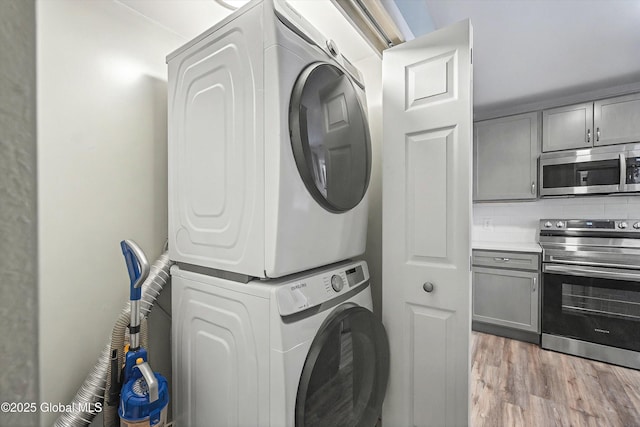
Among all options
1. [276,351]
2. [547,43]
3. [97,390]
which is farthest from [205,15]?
[547,43]

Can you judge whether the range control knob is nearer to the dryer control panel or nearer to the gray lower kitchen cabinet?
the dryer control panel

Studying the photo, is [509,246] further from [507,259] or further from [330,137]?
[330,137]

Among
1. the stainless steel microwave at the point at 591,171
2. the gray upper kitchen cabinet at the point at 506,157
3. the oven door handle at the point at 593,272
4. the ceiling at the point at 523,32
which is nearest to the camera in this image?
the ceiling at the point at 523,32

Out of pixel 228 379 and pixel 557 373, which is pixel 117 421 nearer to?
pixel 228 379

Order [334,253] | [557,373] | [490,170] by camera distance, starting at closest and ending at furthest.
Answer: [334,253]
[557,373]
[490,170]

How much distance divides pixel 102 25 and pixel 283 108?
3.08 feet

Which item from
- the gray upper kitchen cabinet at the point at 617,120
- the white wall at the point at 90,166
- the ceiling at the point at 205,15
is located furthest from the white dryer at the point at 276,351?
the gray upper kitchen cabinet at the point at 617,120

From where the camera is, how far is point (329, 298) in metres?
1.04

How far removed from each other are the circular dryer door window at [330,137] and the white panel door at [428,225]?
0.24 metres

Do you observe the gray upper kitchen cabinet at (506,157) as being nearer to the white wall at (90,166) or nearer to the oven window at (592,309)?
the oven window at (592,309)

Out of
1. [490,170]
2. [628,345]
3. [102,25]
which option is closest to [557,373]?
[628,345]

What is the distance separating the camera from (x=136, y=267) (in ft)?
3.19

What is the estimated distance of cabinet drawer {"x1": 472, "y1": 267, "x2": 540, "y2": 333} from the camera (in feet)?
9.04

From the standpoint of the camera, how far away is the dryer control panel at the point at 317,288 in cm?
88
